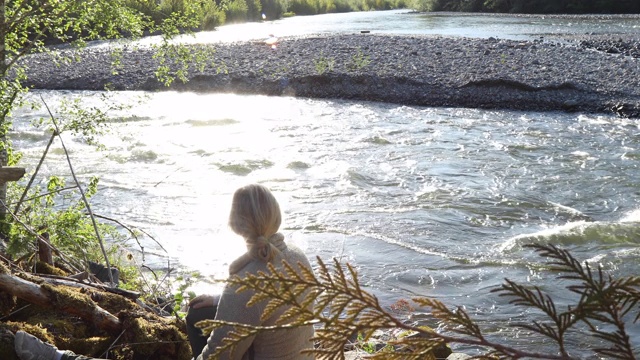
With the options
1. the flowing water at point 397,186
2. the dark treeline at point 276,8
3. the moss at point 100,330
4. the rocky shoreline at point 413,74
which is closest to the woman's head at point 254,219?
the moss at point 100,330

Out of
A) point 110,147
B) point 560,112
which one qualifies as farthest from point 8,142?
point 560,112

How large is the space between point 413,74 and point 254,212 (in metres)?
16.6

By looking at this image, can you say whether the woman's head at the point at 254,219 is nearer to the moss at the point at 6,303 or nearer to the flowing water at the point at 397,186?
the moss at the point at 6,303

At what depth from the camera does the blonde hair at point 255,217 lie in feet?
10.1

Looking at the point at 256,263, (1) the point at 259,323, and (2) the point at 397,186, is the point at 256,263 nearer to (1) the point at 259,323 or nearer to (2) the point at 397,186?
(1) the point at 259,323

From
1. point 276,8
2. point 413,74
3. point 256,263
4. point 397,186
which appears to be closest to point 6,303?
point 256,263

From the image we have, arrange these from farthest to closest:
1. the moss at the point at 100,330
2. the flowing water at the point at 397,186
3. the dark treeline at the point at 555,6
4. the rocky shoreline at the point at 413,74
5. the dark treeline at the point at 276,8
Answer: the dark treeline at the point at 555,6 → the dark treeline at the point at 276,8 → the rocky shoreline at the point at 413,74 → the flowing water at the point at 397,186 → the moss at the point at 100,330

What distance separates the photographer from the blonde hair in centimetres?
307

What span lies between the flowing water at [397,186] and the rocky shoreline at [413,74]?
1.02 m

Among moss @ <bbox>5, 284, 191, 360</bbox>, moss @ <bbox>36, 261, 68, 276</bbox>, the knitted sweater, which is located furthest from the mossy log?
the knitted sweater

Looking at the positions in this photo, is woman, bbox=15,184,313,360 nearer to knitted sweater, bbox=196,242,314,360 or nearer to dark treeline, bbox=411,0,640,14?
knitted sweater, bbox=196,242,314,360

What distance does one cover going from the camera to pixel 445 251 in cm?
853

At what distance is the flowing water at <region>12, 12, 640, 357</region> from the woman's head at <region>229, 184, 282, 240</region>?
149 inches

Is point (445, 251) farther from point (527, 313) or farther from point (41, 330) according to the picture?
point (41, 330)
